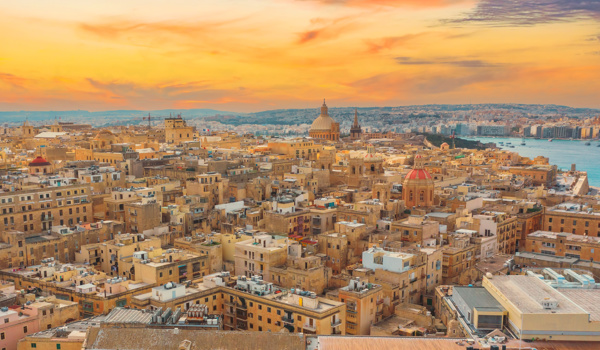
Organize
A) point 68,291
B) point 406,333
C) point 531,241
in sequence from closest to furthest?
1. point 406,333
2. point 68,291
3. point 531,241

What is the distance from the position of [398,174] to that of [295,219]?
3369 cm

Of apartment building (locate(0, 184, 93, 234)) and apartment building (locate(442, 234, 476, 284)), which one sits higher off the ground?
apartment building (locate(0, 184, 93, 234))

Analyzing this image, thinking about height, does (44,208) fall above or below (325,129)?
below

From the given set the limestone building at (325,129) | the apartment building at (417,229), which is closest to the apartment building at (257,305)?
the apartment building at (417,229)

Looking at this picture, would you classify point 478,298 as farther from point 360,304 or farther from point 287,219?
point 287,219

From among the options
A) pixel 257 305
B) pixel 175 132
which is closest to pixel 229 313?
pixel 257 305

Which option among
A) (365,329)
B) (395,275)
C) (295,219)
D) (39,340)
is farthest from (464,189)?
(39,340)

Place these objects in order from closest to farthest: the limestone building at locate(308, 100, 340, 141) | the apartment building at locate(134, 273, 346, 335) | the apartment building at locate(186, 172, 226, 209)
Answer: the apartment building at locate(134, 273, 346, 335) → the apartment building at locate(186, 172, 226, 209) → the limestone building at locate(308, 100, 340, 141)

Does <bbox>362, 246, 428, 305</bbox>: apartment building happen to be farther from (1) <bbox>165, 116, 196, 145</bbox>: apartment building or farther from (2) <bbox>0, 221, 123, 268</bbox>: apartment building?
(1) <bbox>165, 116, 196, 145</bbox>: apartment building

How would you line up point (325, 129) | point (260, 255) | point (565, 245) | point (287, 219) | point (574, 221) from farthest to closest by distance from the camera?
point (325, 129) → point (574, 221) → point (287, 219) → point (565, 245) → point (260, 255)

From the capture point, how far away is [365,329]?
3866 centimetres

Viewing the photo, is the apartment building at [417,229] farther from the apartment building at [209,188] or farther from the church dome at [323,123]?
the church dome at [323,123]

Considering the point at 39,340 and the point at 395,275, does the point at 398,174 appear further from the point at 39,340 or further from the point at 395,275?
the point at 39,340

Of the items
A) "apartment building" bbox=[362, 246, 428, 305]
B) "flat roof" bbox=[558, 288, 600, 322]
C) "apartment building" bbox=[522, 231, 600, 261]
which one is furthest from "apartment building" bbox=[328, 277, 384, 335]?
"apartment building" bbox=[522, 231, 600, 261]
